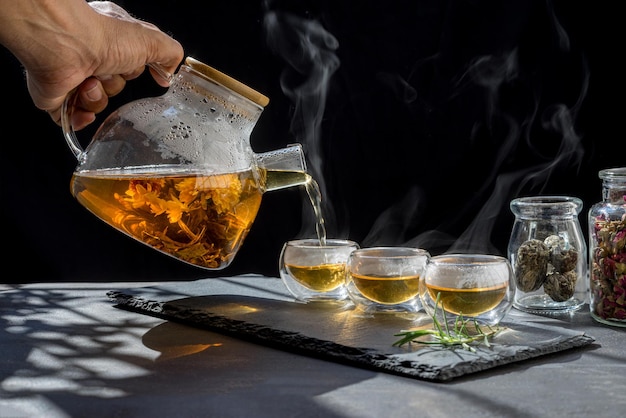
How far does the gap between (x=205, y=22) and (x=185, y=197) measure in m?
1.72

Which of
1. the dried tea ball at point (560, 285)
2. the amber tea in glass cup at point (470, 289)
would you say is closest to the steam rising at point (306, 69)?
the dried tea ball at point (560, 285)

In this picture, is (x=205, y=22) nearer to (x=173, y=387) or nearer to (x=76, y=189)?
(x=76, y=189)

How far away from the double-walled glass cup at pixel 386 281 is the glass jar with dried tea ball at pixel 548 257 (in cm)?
18

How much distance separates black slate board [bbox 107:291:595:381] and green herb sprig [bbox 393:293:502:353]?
0.04 feet

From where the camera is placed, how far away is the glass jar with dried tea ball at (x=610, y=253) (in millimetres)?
1372

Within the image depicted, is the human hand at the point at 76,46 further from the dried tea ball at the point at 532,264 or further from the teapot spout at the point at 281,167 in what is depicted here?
the dried tea ball at the point at 532,264

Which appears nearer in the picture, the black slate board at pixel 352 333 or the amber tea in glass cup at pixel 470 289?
the black slate board at pixel 352 333

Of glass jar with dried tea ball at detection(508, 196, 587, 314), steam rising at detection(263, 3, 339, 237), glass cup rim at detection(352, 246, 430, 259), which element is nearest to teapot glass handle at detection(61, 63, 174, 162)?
glass cup rim at detection(352, 246, 430, 259)

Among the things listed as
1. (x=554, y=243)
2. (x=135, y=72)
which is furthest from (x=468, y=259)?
(x=135, y=72)

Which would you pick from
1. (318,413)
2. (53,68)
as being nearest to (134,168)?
(53,68)

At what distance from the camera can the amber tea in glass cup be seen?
52.7 inches

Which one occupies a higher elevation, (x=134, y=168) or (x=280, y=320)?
(x=134, y=168)

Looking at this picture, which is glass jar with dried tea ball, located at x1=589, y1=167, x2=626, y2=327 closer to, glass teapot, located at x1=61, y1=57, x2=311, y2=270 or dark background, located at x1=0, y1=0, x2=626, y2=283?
glass teapot, located at x1=61, y1=57, x2=311, y2=270

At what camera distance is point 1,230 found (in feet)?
9.97
